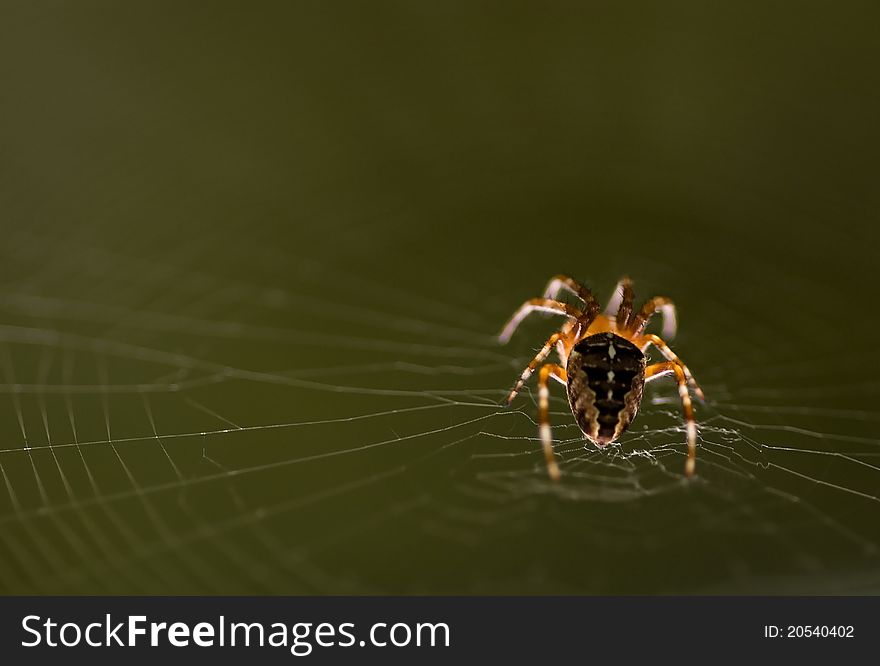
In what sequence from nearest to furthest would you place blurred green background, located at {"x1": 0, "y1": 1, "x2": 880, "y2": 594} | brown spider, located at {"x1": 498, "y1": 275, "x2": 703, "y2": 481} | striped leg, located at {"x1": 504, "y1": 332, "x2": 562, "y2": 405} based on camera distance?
brown spider, located at {"x1": 498, "y1": 275, "x2": 703, "y2": 481}
striped leg, located at {"x1": 504, "y1": 332, "x2": 562, "y2": 405}
blurred green background, located at {"x1": 0, "y1": 1, "x2": 880, "y2": 594}

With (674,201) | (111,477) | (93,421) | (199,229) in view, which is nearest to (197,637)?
(111,477)

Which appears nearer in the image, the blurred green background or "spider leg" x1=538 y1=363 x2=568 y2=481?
"spider leg" x1=538 y1=363 x2=568 y2=481

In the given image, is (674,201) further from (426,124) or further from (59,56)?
(59,56)

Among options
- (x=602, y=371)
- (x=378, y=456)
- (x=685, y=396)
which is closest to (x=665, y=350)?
(x=685, y=396)

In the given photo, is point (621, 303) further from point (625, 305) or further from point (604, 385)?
point (604, 385)

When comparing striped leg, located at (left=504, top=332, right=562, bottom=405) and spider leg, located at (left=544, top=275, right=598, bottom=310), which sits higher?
spider leg, located at (left=544, top=275, right=598, bottom=310)

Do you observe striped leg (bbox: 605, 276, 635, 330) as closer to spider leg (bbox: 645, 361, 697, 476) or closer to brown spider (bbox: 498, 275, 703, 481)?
brown spider (bbox: 498, 275, 703, 481)

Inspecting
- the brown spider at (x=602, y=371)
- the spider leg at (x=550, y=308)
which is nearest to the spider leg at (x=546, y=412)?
the brown spider at (x=602, y=371)

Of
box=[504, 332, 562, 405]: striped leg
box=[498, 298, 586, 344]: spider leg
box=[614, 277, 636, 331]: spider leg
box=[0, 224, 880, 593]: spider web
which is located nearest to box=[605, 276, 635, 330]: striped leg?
box=[614, 277, 636, 331]: spider leg
